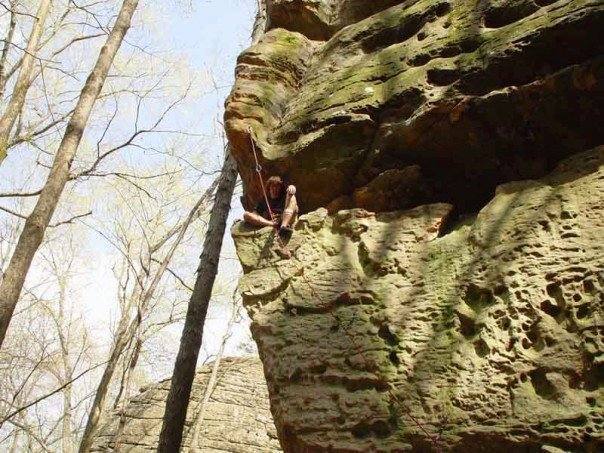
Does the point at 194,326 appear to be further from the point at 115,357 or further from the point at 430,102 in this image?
the point at 430,102

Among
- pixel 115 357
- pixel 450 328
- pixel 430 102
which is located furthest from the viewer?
pixel 115 357

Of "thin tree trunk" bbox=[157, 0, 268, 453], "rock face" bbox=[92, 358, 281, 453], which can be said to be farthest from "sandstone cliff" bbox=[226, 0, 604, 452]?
"rock face" bbox=[92, 358, 281, 453]

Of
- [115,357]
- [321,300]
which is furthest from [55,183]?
[115,357]

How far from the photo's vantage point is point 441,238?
4.55 metres

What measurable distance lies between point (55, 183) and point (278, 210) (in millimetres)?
2557

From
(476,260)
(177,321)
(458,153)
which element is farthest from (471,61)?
(177,321)

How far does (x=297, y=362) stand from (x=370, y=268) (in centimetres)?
110

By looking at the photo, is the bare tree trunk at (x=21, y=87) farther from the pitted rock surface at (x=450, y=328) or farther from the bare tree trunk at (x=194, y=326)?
the pitted rock surface at (x=450, y=328)

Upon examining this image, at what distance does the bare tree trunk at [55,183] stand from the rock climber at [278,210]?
7.12ft

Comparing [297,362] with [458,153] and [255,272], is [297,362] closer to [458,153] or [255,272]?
[255,272]

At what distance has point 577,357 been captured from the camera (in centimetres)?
330

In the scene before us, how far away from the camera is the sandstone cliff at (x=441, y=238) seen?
3.49 meters

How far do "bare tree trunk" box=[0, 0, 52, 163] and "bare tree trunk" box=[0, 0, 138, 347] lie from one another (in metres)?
1.23

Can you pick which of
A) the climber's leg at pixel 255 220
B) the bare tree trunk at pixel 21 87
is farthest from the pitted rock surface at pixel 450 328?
the bare tree trunk at pixel 21 87
